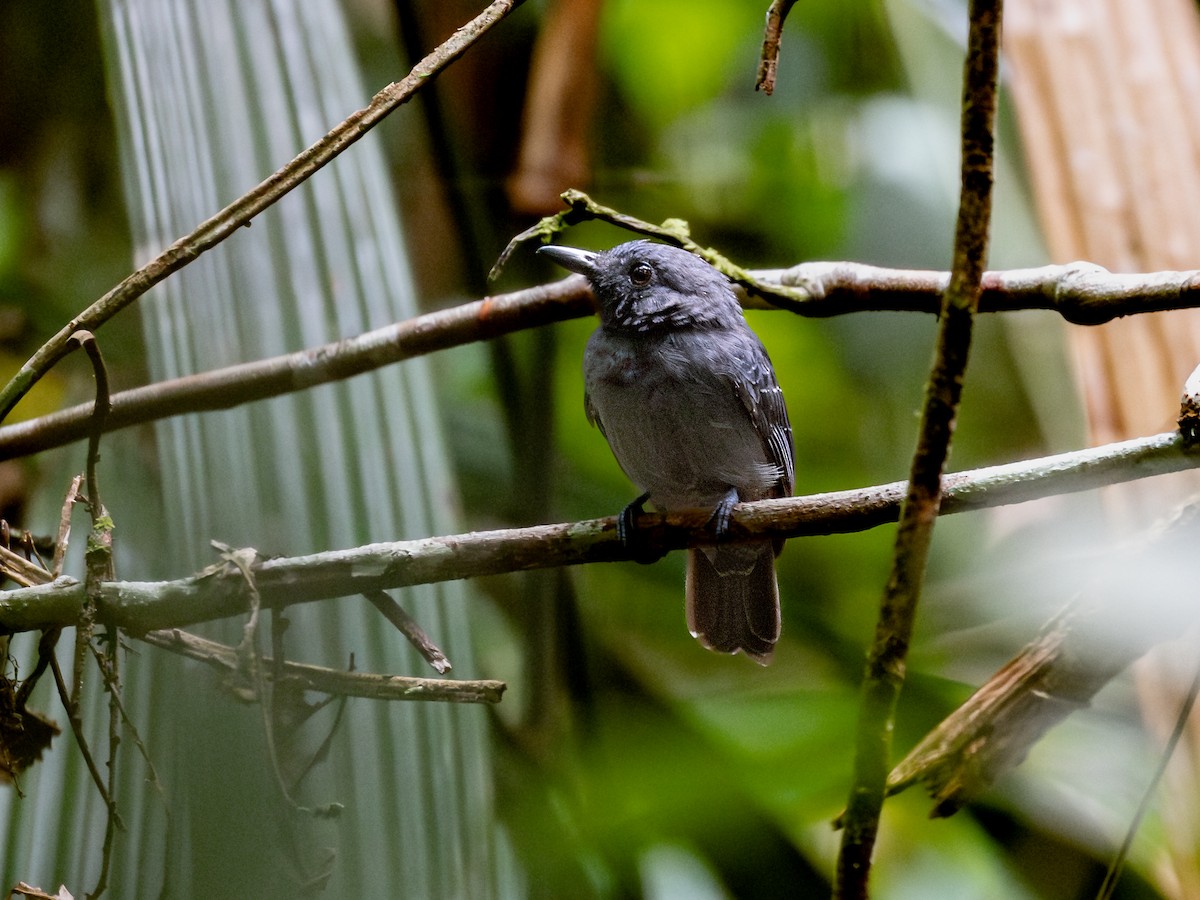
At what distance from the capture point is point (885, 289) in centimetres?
213

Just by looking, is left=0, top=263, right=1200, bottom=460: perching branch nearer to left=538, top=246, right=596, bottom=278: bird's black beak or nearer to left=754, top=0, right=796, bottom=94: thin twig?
left=538, top=246, right=596, bottom=278: bird's black beak

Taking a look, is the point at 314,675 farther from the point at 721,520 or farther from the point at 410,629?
the point at 721,520

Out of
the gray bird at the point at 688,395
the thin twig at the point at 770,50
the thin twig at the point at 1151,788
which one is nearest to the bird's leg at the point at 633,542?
the gray bird at the point at 688,395

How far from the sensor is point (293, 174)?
1592mm

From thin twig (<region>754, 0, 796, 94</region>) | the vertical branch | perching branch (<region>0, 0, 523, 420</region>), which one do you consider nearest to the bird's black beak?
perching branch (<region>0, 0, 523, 420</region>)

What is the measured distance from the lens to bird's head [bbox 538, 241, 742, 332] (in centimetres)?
293

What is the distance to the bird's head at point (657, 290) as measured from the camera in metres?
2.93

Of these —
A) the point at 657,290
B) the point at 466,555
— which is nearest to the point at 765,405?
the point at 657,290

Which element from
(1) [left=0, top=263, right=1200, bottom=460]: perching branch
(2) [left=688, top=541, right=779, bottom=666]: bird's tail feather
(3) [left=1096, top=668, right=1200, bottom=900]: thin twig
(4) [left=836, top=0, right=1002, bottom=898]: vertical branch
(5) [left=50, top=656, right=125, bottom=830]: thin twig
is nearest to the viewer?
(4) [left=836, top=0, right=1002, bottom=898]: vertical branch

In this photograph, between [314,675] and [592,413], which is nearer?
[314,675]

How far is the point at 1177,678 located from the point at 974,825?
117cm

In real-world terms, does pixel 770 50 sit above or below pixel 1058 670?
above

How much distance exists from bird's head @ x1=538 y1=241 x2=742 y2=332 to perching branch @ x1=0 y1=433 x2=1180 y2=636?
1.26 m

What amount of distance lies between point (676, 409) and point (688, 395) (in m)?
0.05
